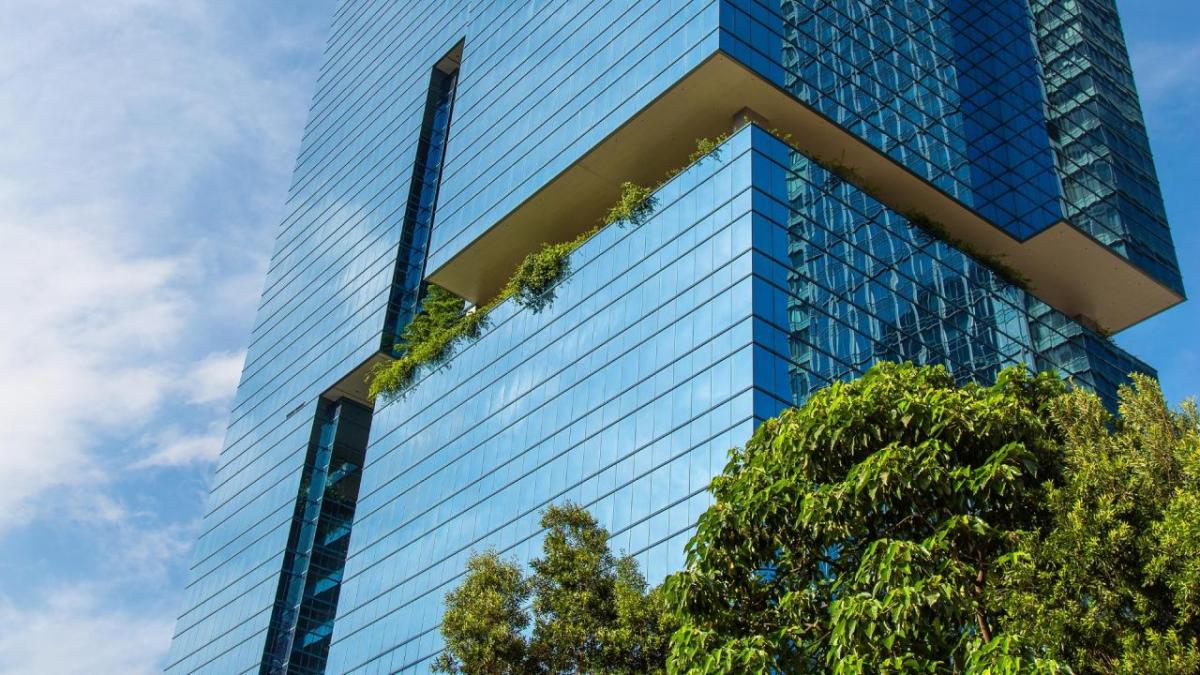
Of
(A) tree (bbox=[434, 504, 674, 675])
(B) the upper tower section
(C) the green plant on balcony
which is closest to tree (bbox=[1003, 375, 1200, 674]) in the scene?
(A) tree (bbox=[434, 504, 674, 675])

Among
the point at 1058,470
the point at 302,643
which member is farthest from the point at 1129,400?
the point at 302,643

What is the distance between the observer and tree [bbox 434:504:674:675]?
2494 centimetres

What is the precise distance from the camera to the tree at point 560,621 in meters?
24.9

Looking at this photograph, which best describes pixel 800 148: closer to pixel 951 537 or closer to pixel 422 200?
pixel 422 200

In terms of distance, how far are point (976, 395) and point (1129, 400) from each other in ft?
9.71

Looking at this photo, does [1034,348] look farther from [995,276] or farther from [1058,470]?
[1058,470]

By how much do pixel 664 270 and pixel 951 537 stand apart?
31550 millimetres

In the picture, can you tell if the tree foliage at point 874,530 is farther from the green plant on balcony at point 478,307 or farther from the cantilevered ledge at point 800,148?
the cantilevered ledge at point 800,148

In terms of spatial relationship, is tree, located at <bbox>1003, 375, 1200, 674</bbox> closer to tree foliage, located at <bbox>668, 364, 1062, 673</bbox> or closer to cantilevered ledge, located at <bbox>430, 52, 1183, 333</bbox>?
tree foliage, located at <bbox>668, 364, 1062, 673</bbox>

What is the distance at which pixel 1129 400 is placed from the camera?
20500mm

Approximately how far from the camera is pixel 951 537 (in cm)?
2098

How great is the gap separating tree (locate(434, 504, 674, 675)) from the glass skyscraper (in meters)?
16.5

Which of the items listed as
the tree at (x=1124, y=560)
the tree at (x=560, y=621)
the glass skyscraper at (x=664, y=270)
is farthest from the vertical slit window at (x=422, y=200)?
the tree at (x=1124, y=560)

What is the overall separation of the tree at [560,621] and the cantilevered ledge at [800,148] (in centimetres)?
3197
